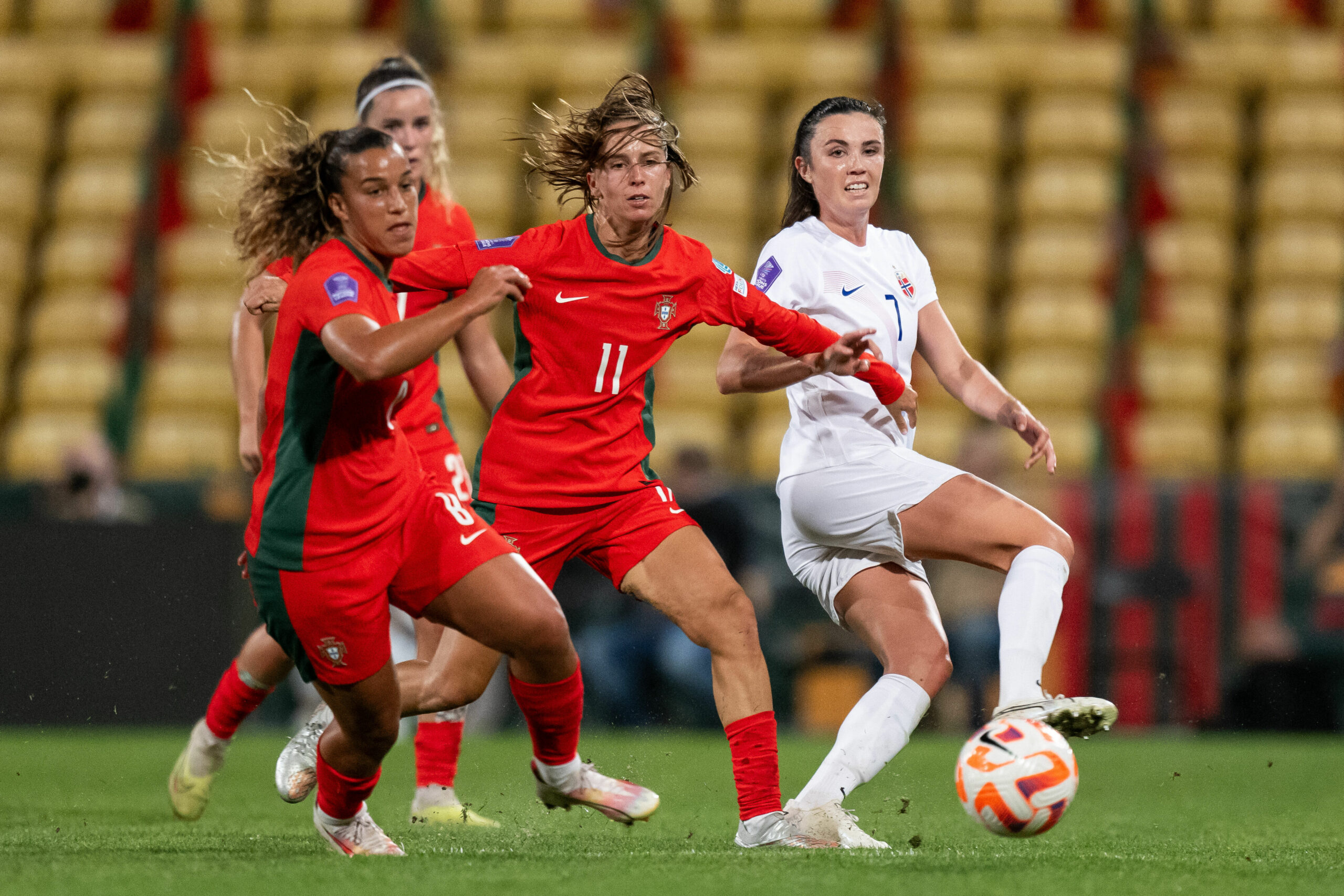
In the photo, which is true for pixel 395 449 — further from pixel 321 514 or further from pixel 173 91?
pixel 173 91

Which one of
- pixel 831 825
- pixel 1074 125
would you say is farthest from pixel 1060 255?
pixel 831 825

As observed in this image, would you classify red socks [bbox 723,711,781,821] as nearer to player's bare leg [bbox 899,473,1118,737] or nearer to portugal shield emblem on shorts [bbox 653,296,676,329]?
player's bare leg [bbox 899,473,1118,737]

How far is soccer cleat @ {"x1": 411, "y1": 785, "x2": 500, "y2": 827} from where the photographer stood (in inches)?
226

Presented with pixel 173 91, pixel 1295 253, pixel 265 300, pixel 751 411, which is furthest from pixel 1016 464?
pixel 173 91

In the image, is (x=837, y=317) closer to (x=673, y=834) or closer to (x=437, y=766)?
(x=673, y=834)

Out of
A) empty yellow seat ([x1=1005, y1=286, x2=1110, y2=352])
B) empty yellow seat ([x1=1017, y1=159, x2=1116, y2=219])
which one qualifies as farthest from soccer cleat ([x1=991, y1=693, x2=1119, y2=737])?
empty yellow seat ([x1=1017, y1=159, x2=1116, y2=219])

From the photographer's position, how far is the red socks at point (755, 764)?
475 cm

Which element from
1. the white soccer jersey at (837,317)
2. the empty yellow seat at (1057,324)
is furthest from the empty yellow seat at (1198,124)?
the white soccer jersey at (837,317)

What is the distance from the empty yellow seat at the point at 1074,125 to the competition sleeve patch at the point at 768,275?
8230 mm

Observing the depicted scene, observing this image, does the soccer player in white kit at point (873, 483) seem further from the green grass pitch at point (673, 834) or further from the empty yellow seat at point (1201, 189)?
the empty yellow seat at point (1201, 189)

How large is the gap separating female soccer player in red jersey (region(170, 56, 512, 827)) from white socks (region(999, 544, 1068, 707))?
1815 millimetres

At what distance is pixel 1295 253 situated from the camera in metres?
12.1

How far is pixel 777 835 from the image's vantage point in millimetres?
4680

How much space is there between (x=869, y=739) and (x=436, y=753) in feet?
5.88
